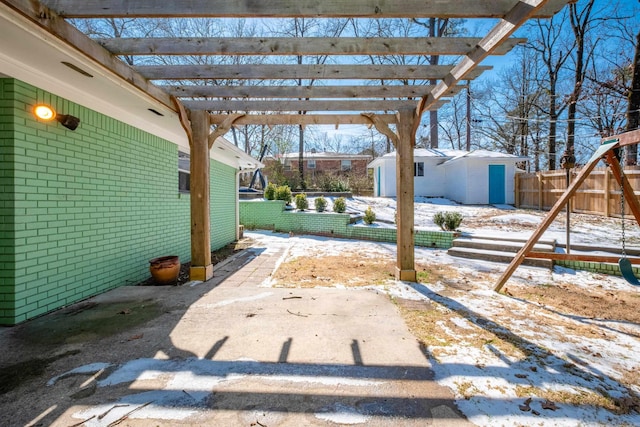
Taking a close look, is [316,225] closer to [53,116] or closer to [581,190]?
[53,116]

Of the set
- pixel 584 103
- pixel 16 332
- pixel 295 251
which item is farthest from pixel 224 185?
pixel 584 103

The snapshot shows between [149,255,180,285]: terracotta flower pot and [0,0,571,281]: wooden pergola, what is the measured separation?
0.33 m

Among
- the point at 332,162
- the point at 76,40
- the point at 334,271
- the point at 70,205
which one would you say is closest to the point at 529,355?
the point at 334,271

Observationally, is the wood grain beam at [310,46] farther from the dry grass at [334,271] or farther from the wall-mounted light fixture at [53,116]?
the dry grass at [334,271]

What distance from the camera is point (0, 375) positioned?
6.86 feet

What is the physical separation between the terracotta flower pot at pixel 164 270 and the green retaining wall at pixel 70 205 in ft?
1.66

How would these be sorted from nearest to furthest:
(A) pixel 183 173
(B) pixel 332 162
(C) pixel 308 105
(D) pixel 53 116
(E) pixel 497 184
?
(D) pixel 53 116
(C) pixel 308 105
(A) pixel 183 173
(E) pixel 497 184
(B) pixel 332 162

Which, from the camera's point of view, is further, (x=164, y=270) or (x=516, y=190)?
(x=516, y=190)

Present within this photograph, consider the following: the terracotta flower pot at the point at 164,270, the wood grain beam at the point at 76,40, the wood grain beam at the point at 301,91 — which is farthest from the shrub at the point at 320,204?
the wood grain beam at the point at 76,40

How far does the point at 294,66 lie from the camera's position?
3.55 m

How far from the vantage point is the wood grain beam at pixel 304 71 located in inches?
138

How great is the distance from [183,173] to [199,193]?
2571 mm

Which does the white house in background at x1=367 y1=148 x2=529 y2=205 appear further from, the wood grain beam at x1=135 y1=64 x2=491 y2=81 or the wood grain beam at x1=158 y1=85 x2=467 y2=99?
the wood grain beam at x1=135 y1=64 x2=491 y2=81

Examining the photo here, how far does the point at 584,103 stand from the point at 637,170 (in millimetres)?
8593
